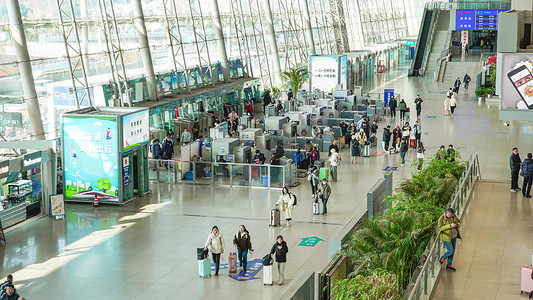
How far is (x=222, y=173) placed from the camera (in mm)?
24766

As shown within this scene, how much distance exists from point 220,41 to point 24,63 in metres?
17.8

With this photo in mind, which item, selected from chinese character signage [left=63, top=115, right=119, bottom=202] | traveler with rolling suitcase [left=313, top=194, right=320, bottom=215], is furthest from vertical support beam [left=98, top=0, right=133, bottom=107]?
traveler with rolling suitcase [left=313, top=194, right=320, bottom=215]

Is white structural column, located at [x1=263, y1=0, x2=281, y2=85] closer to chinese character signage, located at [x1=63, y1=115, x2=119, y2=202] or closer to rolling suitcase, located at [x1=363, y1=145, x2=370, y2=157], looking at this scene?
rolling suitcase, located at [x1=363, y1=145, x2=370, y2=157]

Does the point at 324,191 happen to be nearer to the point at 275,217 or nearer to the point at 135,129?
the point at 275,217

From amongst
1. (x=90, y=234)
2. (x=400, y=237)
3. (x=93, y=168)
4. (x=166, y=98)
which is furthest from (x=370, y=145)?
(x=400, y=237)

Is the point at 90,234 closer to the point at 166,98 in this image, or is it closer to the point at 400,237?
the point at 400,237

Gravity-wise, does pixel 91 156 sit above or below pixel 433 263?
above

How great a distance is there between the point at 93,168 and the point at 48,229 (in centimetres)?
304

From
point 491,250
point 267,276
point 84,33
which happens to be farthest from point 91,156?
point 491,250

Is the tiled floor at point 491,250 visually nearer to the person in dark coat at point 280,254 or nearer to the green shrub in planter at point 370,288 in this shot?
the green shrub in planter at point 370,288

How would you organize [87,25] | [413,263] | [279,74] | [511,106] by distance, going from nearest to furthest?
[413,263], [511,106], [87,25], [279,74]

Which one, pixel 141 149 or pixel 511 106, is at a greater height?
pixel 511 106

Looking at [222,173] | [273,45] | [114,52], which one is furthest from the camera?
[273,45]

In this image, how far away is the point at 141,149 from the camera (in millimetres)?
23344
